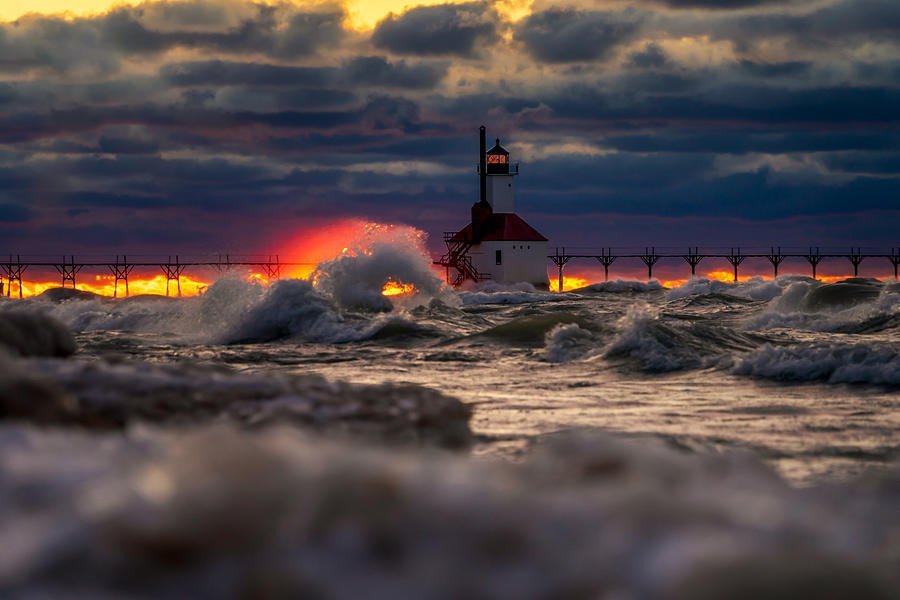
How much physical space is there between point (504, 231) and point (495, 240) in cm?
95

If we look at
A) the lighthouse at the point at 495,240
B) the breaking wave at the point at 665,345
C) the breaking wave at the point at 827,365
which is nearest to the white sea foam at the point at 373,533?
the breaking wave at the point at 827,365

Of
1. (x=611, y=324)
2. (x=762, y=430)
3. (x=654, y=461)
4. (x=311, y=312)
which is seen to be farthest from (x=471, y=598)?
(x=311, y=312)

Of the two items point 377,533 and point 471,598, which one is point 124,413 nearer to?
point 377,533

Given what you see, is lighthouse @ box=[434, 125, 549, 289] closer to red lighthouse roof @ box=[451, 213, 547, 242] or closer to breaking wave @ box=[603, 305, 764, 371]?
red lighthouse roof @ box=[451, 213, 547, 242]

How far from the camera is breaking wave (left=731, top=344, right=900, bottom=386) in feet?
28.4

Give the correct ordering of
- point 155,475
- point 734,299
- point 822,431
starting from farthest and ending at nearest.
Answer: point 734,299
point 822,431
point 155,475

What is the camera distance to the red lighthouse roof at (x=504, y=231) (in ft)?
186

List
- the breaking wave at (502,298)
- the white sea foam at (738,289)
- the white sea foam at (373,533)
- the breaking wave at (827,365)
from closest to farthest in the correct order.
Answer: the white sea foam at (373,533), the breaking wave at (827,365), the white sea foam at (738,289), the breaking wave at (502,298)

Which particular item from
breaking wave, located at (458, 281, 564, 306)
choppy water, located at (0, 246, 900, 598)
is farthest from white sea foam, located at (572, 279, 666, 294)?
choppy water, located at (0, 246, 900, 598)

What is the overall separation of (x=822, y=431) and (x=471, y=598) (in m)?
5.46

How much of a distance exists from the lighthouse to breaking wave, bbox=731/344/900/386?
1836 inches

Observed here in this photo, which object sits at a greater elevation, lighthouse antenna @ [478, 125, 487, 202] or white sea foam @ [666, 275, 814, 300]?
lighthouse antenna @ [478, 125, 487, 202]

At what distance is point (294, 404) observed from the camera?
289 cm

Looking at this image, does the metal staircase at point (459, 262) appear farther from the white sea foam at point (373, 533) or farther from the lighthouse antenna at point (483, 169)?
the white sea foam at point (373, 533)
